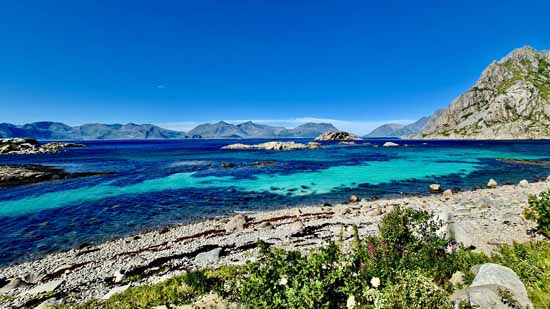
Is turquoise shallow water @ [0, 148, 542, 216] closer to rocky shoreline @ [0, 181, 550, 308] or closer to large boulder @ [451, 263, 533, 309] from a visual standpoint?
rocky shoreline @ [0, 181, 550, 308]

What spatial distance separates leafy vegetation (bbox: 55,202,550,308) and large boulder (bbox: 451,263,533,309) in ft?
0.68

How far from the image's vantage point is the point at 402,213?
10.5m

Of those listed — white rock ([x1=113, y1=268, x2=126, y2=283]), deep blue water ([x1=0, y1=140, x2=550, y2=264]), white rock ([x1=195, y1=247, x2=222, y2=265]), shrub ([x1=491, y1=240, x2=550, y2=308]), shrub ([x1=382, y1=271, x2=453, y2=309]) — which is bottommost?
deep blue water ([x1=0, y1=140, x2=550, y2=264])

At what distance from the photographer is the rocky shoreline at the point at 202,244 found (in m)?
12.2

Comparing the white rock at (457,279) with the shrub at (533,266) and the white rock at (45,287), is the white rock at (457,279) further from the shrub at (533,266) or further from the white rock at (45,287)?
the white rock at (45,287)

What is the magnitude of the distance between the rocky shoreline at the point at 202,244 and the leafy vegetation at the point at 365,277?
2.29 metres

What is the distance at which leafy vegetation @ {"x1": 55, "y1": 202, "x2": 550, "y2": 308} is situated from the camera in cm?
609

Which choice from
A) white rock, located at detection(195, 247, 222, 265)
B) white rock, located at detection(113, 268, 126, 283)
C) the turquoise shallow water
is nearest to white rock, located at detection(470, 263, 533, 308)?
white rock, located at detection(195, 247, 222, 265)

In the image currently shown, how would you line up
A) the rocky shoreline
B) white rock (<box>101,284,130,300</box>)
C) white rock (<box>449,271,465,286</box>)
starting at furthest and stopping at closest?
the rocky shoreline → white rock (<box>101,284,130,300</box>) → white rock (<box>449,271,465,286</box>)

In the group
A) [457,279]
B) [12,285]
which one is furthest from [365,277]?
[12,285]

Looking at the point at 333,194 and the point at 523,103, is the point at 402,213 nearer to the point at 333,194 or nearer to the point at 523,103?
the point at 333,194

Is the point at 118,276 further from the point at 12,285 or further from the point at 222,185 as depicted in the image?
the point at 222,185

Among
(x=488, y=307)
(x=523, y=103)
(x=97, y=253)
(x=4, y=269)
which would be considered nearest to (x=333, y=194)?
(x=97, y=253)

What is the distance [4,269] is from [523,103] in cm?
28087
